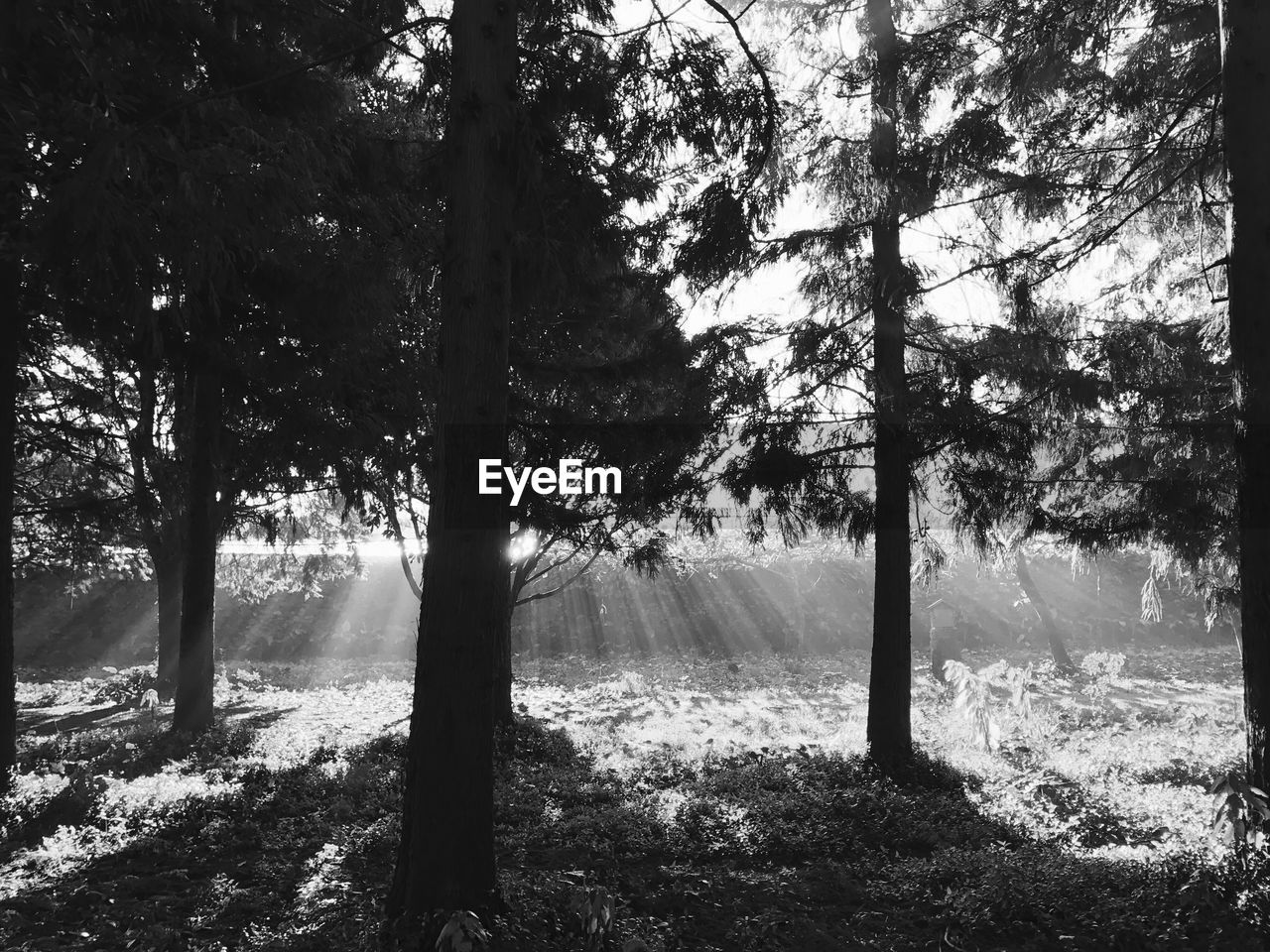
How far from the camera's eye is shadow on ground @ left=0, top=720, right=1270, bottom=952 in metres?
4.64

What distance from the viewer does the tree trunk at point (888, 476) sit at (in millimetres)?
9062

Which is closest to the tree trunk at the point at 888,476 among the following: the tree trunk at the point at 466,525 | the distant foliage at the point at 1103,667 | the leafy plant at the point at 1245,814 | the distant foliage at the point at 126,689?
the leafy plant at the point at 1245,814

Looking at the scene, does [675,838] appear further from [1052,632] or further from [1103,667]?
[1052,632]

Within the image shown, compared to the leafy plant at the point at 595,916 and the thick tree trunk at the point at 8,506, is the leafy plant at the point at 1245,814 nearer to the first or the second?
the leafy plant at the point at 595,916

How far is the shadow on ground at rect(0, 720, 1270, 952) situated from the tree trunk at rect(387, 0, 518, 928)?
0.48 meters

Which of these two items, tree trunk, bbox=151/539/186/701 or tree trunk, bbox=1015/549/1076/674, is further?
tree trunk, bbox=1015/549/1076/674

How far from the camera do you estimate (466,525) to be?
4742mm

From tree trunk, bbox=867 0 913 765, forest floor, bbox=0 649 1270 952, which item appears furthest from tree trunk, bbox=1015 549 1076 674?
tree trunk, bbox=867 0 913 765

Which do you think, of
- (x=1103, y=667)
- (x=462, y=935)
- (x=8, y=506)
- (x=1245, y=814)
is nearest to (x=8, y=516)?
(x=8, y=506)

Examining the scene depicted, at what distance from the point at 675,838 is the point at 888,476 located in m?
4.75

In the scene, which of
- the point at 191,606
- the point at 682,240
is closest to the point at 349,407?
the point at 682,240

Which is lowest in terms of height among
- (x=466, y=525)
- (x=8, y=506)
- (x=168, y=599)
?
A: (x=168, y=599)

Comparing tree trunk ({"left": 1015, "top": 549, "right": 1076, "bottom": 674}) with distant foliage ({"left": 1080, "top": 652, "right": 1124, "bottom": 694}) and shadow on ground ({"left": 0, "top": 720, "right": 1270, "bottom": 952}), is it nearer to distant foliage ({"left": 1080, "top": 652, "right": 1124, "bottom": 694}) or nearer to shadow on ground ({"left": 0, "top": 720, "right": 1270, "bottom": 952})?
distant foliage ({"left": 1080, "top": 652, "right": 1124, "bottom": 694})

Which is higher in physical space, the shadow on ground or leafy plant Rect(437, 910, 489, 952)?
leafy plant Rect(437, 910, 489, 952)
